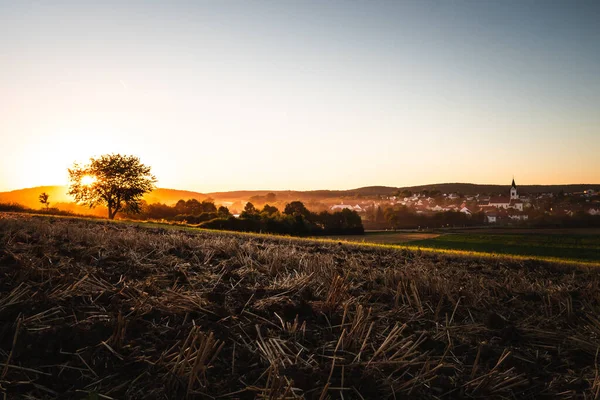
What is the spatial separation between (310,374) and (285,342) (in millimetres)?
409

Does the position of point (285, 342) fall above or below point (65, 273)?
below

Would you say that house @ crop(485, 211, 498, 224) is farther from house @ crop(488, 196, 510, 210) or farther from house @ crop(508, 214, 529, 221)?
house @ crop(488, 196, 510, 210)

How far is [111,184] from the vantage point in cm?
6200

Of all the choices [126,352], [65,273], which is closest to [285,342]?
[126,352]

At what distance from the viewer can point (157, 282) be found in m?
3.70

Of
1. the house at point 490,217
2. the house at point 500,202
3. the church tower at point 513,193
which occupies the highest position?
the church tower at point 513,193

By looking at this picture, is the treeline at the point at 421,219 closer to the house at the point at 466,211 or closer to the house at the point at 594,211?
the house at the point at 466,211

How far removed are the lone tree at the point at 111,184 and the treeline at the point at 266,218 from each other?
4322 millimetres

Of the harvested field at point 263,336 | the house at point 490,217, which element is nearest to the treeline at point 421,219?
the house at point 490,217

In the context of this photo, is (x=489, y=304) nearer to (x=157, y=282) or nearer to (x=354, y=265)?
(x=354, y=265)

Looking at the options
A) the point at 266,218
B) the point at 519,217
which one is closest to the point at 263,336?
the point at 266,218

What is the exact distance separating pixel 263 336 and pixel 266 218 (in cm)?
5749

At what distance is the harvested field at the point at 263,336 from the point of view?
2.04m

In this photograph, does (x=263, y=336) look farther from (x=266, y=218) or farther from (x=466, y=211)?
(x=466, y=211)
